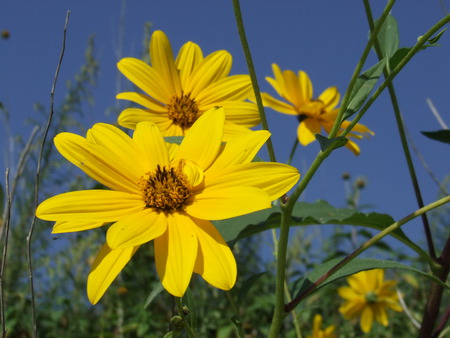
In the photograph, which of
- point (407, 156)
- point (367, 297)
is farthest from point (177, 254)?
point (367, 297)

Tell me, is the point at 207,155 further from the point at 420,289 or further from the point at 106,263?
the point at 420,289

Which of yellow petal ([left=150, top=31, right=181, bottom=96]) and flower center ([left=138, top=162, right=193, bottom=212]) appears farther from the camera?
yellow petal ([left=150, top=31, right=181, bottom=96])

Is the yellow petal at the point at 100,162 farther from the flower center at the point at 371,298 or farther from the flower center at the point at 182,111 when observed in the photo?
the flower center at the point at 371,298

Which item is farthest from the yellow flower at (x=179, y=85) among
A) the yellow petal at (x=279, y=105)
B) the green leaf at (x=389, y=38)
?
the yellow petal at (x=279, y=105)

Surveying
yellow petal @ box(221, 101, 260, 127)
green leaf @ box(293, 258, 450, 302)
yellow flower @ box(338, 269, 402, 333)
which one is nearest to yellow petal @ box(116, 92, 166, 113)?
yellow petal @ box(221, 101, 260, 127)

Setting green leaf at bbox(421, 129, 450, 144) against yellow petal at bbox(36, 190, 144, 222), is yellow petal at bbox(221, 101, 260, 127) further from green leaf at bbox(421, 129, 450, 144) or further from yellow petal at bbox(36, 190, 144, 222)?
green leaf at bbox(421, 129, 450, 144)

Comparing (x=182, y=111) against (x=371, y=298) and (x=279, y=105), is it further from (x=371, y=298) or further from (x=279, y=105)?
(x=371, y=298)

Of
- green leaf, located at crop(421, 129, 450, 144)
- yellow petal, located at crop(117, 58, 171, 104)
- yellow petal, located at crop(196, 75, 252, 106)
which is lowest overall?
green leaf, located at crop(421, 129, 450, 144)
